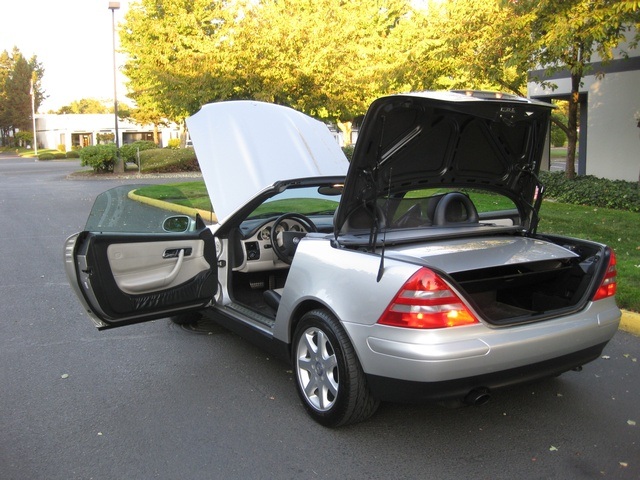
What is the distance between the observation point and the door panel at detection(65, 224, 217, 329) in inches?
150

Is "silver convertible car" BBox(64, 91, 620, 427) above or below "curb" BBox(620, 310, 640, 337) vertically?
above

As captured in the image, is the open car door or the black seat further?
the black seat

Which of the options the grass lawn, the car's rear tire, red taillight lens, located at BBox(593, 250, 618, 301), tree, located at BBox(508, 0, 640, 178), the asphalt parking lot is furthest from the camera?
tree, located at BBox(508, 0, 640, 178)

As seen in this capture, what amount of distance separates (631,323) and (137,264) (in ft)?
14.1

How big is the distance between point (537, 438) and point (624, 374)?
137 cm

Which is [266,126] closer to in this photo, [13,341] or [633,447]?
[13,341]

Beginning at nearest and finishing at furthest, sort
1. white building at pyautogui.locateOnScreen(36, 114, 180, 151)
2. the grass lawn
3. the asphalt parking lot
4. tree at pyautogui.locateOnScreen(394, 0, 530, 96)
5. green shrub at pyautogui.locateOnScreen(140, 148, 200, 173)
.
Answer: the asphalt parking lot
the grass lawn
tree at pyautogui.locateOnScreen(394, 0, 530, 96)
green shrub at pyautogui.locateOnScreen(140, 148, 200, 173)
white building at pyautogui.locateOnScreen(36, 114, 180, 151)

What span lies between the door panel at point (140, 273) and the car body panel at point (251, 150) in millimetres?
572

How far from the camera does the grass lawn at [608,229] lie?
6108 millimetres

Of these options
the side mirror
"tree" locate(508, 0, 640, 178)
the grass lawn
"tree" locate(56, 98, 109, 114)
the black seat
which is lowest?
the grass lawn

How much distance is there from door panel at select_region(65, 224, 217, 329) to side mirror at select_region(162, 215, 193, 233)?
0.38 ft

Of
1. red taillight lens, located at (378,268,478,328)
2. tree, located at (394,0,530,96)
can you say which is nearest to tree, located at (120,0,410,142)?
tree, located at (394,0,530,96)

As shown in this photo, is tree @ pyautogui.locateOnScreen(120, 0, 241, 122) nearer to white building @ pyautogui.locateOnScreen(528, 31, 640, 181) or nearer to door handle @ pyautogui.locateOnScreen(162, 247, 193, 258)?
white building @ pyautogui.locateOnScreen(528, 31, 640, 181)

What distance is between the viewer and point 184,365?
477 centimetres
